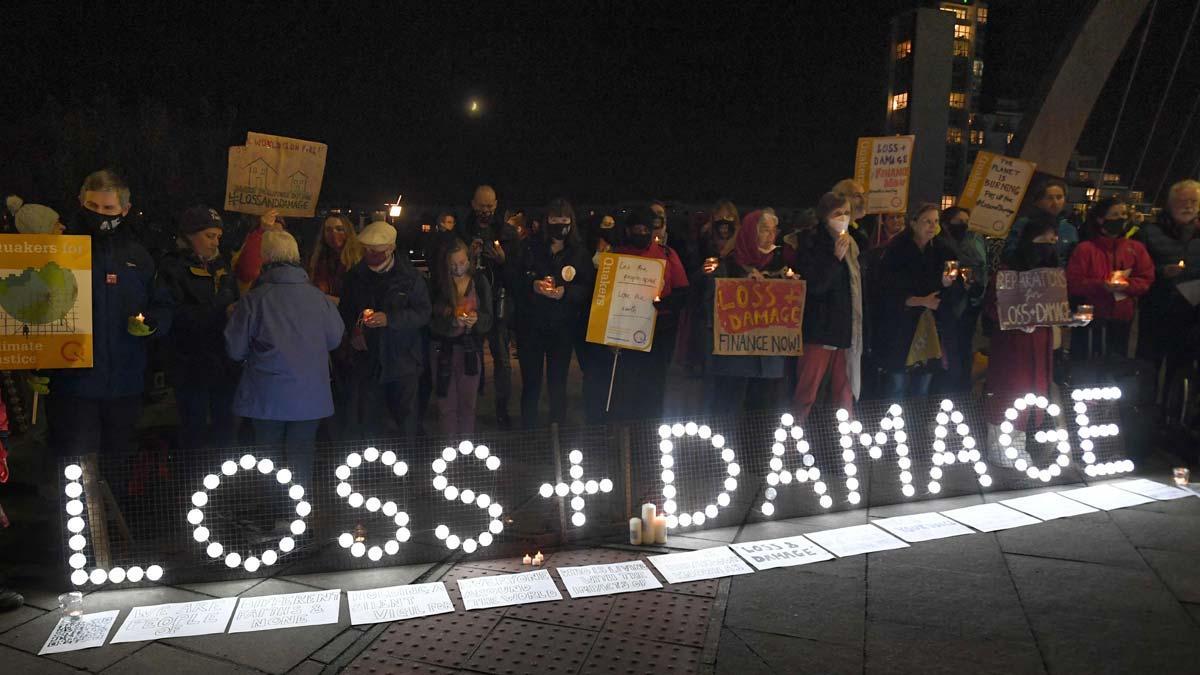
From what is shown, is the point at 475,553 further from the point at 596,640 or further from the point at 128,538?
the point at 128,538

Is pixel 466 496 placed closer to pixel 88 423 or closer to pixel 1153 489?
pixel 88 423

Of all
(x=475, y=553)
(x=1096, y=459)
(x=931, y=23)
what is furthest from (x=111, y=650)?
(x=931, y=23)

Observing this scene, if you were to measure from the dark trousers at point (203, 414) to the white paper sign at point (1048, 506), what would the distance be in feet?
17.8

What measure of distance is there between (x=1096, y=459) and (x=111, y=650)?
6.56m

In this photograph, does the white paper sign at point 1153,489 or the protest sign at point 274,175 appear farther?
the protest sign at point 274,175

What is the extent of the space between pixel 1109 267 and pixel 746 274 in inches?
126

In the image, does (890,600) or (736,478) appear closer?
(890,600)

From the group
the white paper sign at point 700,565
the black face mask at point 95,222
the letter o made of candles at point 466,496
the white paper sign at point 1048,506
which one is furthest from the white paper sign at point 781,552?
the black face mask at point 95,222

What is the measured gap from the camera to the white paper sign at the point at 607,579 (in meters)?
4.48

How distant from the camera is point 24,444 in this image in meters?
6.92

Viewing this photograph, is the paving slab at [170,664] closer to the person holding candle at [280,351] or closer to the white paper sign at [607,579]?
the person holding candle at [280,351]

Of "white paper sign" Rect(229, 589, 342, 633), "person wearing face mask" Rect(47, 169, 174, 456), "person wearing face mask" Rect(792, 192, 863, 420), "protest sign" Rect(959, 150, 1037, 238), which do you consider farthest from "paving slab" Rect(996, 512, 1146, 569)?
"person wearing face mask" Rect(47, 169, 174, 456)

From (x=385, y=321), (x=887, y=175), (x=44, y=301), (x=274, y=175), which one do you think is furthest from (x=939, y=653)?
(x=274, y=175)

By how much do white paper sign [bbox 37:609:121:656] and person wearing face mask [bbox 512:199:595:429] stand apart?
3473mm
